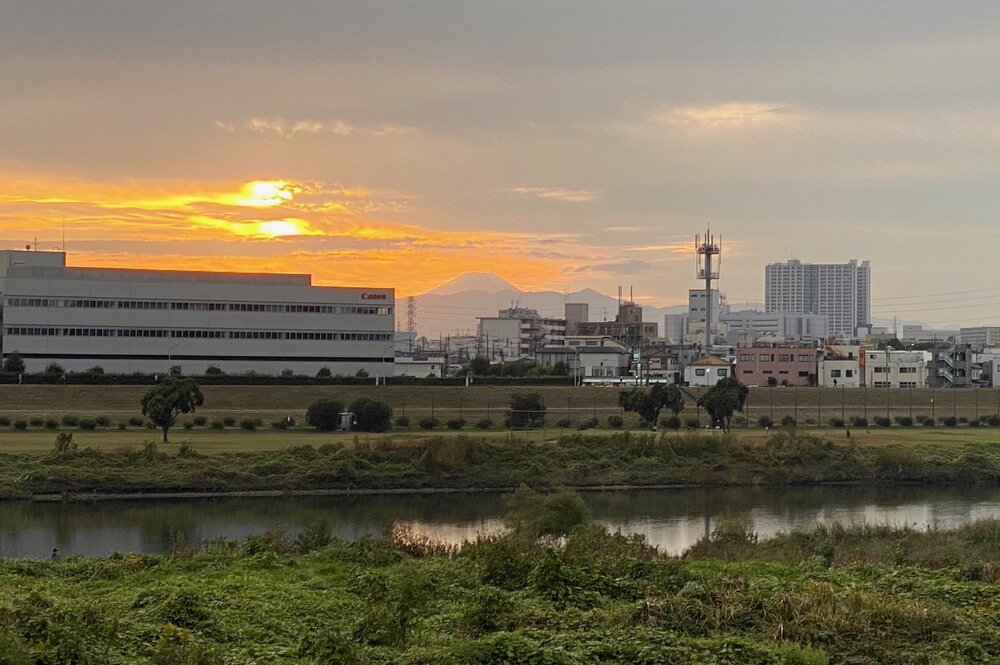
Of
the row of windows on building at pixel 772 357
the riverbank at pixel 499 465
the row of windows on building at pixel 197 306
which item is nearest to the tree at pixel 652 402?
the riverbank at pixel 499 465

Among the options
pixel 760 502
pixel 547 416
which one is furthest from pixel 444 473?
pixel 547 416

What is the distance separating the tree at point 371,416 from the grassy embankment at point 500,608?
25.8 meters

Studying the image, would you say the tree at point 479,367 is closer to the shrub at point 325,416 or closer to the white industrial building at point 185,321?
the white industrial building at point 185,321

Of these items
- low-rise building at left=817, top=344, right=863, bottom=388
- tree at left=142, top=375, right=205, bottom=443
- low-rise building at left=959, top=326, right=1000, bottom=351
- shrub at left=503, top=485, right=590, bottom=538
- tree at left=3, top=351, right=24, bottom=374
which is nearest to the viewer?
shrub at left=503, top=485, right=590, bottom=538

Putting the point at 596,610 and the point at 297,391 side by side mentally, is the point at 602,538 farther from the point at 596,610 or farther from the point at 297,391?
the point at 297,391

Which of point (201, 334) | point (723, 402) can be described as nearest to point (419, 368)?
point (201, 334)

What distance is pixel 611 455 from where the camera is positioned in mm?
36531

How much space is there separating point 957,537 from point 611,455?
16.1m

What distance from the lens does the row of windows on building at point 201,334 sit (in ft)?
202

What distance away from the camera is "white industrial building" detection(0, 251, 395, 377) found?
203 ft

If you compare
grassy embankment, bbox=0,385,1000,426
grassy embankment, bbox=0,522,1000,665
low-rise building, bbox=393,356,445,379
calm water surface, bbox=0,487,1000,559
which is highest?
low-rise building, bbox=393,356,445,379

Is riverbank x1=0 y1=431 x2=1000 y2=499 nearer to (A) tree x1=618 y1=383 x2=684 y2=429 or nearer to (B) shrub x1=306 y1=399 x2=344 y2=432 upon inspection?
(B) shrub x1=306 y1=399 x2=344 y2=432

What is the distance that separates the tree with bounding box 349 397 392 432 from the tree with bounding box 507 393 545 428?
5434 millimetres

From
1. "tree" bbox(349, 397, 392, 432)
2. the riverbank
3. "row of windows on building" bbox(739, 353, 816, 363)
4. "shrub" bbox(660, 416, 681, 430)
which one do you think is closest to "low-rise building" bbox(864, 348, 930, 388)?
"row of windows on building" bbox(739, 353, 816, 363)
